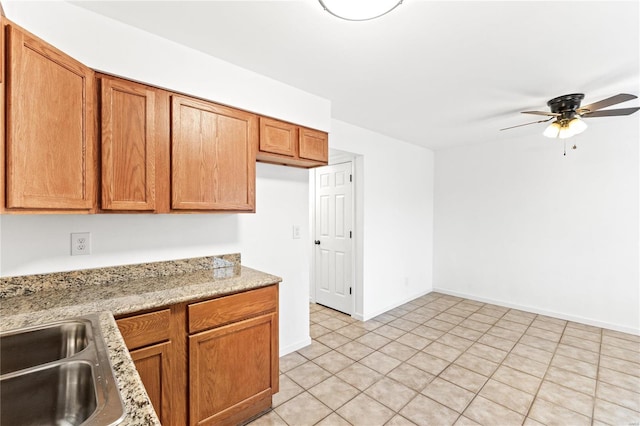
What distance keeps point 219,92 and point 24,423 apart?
6.25 ft

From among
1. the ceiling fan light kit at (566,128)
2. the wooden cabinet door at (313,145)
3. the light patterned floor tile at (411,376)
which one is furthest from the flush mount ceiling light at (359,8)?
the light patterned floor tile at (411,376)

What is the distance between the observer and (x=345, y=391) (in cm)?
223

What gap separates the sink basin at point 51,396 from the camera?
34.8 inches

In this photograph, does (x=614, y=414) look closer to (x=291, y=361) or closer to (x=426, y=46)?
(x=291, y=361)

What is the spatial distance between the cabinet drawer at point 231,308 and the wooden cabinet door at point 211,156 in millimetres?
631

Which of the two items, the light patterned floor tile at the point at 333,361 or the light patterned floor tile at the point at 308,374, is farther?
the light patterned floor tile at the point at 333,361

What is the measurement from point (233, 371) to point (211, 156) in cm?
140

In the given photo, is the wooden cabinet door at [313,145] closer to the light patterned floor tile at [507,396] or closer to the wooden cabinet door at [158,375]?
the wooden cabinet door at [158,375]

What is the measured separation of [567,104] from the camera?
2592 millimetres

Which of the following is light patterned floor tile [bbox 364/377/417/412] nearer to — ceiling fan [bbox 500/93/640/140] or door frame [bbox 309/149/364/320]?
door frame [bbox 309/149/364/320]

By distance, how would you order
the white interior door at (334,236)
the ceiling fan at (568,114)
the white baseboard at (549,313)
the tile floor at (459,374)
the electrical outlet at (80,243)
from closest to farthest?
1. the electrical outlet at (80,243)
2. the tile floor at (459,374)
3. the ceiling fan at (568,114)
4. the white baseboard at (549,313)
5. the white interior door at (334,236)

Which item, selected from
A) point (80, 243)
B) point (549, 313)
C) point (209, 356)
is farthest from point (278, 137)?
point (549, 313)

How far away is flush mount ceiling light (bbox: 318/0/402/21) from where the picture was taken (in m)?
1.40

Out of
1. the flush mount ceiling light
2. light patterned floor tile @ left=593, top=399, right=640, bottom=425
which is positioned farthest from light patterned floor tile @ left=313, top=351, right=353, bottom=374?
the flush mount ceiling light
